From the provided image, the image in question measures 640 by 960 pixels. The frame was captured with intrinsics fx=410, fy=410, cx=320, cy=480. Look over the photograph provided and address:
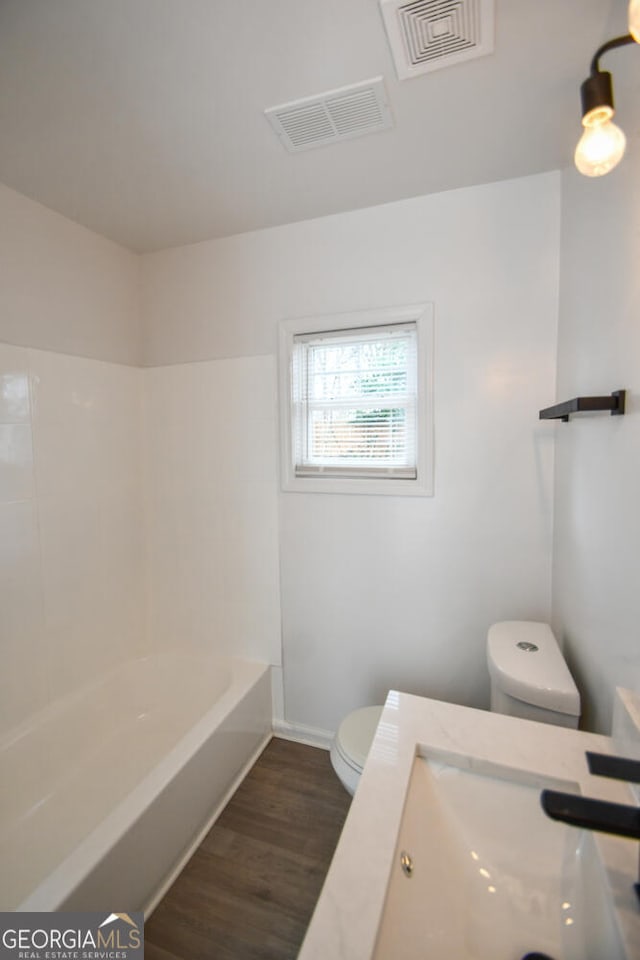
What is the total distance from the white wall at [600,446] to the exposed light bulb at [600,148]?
22cm

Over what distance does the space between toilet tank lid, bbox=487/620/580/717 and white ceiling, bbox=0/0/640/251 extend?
1400 millimetres

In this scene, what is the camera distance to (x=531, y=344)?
1.61 meters

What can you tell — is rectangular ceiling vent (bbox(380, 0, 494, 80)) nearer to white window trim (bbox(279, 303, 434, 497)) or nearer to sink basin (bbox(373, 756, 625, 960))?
white window trim (bbox(279, 303, 434, 497))

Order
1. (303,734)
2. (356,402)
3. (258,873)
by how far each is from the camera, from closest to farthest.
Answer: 1. (258,873)
2. (356,402)
3. (303,734)

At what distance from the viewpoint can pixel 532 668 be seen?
1.25 meters

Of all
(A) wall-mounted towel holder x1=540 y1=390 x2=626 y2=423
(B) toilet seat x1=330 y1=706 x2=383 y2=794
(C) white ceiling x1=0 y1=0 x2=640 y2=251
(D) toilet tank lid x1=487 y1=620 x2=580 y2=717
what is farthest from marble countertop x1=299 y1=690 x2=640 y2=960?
(C) white ceiling x1=0 y1=0 x2=640 y2=251

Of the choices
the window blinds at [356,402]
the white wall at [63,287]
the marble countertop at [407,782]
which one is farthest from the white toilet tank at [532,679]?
the white wall at [63,287]

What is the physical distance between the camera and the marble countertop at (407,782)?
1.96ft

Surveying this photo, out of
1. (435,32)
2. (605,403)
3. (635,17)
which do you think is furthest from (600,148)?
(435,32)

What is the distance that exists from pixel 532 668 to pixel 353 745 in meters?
0.70

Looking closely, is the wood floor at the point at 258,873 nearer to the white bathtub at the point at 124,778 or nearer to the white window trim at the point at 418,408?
the white bathtub at the point at 124,778

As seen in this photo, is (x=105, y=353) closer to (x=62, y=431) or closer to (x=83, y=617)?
(x=62, y=431)

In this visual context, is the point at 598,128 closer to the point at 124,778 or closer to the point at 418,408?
the point at 418,408

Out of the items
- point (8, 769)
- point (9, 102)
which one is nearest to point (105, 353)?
point (9, 102)
